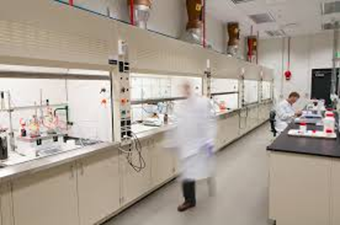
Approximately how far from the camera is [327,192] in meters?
2.17

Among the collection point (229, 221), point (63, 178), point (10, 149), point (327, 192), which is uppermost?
point (10, 149)

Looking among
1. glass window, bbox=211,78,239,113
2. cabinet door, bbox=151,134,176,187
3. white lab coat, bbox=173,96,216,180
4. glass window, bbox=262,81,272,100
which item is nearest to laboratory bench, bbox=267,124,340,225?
white lab coat, bbox=173,96,216,180

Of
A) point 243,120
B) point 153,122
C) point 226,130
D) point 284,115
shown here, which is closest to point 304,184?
point 153,122

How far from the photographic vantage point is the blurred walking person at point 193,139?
2709 millimetres

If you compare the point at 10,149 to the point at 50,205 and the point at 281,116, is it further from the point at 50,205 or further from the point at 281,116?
the point at 281,116

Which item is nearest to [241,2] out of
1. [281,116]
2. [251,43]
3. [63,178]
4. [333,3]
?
[333,3]

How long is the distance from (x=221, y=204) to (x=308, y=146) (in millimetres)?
1157

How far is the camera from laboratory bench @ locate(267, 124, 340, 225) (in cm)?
215

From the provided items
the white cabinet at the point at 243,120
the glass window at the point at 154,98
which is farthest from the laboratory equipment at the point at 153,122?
the white cabinet at the point at 243,120

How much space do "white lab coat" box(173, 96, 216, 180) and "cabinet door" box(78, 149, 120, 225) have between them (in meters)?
0.73

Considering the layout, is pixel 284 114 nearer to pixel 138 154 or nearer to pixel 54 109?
pixel 138 154

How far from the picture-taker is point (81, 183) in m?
2.19

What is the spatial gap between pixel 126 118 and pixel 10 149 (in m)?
1.09

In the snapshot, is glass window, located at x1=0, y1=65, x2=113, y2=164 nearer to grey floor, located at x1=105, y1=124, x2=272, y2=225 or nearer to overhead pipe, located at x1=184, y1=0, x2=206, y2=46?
grey floor, located at x1=105, y1=124, x2=272, y2=225
